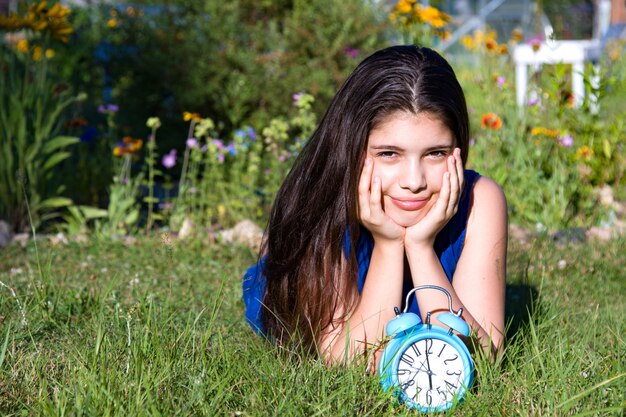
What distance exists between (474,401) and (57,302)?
4.47 ft

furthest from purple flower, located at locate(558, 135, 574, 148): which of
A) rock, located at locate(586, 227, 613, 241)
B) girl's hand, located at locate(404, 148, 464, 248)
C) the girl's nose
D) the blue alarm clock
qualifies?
the blue alarm clock

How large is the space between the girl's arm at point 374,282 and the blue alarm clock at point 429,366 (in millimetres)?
207

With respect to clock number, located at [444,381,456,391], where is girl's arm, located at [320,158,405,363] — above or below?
above

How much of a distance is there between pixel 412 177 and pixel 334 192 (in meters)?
0.29

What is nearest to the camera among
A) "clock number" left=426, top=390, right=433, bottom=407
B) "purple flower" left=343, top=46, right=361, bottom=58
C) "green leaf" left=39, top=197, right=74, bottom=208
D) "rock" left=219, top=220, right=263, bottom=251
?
"clock number" left=426, top=390, right=433, bottom=407

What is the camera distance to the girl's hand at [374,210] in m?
2.18

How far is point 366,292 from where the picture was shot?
2.32 meters

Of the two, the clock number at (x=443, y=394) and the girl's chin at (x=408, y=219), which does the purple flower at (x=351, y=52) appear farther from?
the clock number at (x=443, y=394)

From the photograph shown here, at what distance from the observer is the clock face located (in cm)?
197

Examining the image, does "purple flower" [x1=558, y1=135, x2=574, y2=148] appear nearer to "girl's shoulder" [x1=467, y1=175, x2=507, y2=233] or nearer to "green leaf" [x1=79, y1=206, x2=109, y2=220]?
"girl's shoulder" [x1=467, y1=175, x2=507, y2=233]

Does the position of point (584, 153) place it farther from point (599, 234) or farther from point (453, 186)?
point (453, 186)

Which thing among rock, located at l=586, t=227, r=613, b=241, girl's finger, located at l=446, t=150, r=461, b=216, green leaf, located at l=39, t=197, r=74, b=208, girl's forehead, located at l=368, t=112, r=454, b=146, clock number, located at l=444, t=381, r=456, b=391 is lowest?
rock, located at l=586, t=227, r=613, b=241

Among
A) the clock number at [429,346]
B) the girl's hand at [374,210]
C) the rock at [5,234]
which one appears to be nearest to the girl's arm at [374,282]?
the girl's hand at [374,210]

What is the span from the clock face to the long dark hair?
349 millimetres
